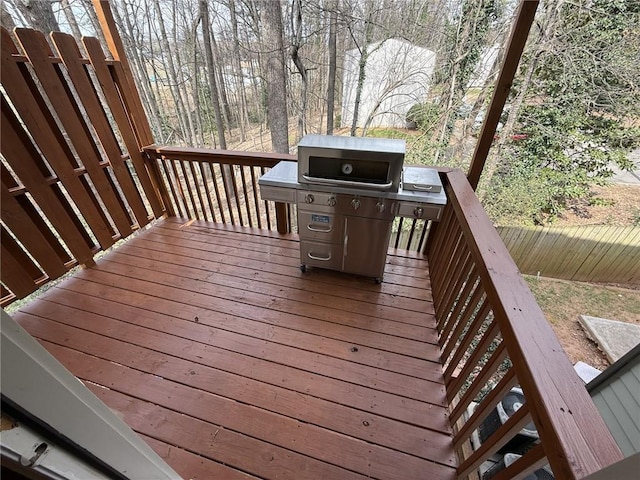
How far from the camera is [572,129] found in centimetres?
507

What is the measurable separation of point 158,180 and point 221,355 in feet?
7.24

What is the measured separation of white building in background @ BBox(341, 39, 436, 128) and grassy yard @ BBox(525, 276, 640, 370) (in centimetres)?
415

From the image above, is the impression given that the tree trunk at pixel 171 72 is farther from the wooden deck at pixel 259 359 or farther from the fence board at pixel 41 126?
the wooden deck at pixel 259 359

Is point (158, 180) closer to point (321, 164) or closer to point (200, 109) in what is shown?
point (321, 164)

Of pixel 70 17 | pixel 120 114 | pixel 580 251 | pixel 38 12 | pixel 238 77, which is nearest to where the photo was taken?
pixel 120 114

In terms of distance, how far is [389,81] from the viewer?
5.45 metres

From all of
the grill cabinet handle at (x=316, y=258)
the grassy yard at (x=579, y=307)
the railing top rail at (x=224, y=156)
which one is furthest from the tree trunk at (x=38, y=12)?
the grassy yard at (x=579, y=307)

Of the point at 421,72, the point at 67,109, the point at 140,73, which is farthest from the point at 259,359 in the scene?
the point at 140,73

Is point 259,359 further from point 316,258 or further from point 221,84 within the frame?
point 221,84

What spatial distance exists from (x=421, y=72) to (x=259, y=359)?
5.85 meters

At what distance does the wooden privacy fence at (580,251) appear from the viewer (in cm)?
417

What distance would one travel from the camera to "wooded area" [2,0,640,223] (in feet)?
14.1

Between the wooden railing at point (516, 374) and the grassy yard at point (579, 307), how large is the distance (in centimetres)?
275

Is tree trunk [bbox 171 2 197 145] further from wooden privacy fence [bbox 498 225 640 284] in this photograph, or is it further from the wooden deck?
wooden privacy fence [bbox 498 225 640 284]
